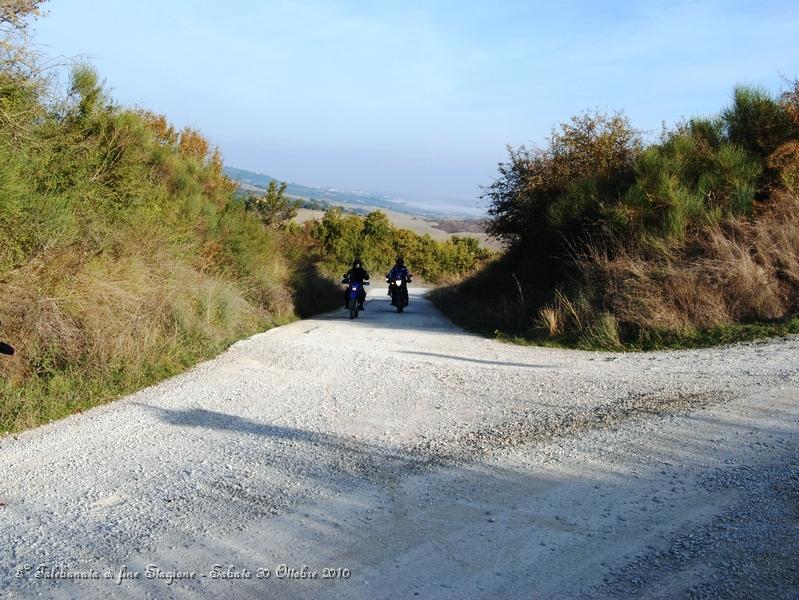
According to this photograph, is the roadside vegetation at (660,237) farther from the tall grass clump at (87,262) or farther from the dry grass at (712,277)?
the tall grass clump at (87,262)

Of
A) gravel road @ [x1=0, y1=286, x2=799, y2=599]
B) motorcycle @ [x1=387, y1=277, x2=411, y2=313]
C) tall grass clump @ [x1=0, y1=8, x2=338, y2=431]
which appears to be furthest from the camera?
motorcycle @ [x1=387, y1=277, x2=411, y2=313]

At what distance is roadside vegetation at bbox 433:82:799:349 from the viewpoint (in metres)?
13.8

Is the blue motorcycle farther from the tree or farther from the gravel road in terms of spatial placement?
the tree

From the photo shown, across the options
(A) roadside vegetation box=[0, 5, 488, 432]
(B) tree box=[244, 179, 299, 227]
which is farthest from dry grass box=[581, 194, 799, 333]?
(B) tree box=[244, 179, 299, 227]

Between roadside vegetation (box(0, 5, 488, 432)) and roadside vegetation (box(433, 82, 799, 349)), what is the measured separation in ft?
22.9

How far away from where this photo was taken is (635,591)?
4148 mm

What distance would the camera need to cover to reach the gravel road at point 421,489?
4.42 meters

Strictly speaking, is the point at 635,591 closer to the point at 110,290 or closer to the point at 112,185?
the point at 110,290

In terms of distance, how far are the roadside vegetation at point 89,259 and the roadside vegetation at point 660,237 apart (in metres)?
6.99

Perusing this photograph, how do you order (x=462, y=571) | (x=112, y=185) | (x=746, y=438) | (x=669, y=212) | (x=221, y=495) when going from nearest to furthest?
(x=462, y=571), (x=221, y=495), (x=746, y=438), (x=112, y=185), (x=669, y=212)

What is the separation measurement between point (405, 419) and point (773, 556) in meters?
4.33

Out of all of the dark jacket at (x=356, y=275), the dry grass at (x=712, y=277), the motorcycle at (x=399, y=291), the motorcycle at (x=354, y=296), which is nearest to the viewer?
the dry grass at (x=712, y=277)

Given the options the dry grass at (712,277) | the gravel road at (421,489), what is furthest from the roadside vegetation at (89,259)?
the dry grass at (712,277)

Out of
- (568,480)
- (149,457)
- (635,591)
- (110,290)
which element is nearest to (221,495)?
(149,457)
